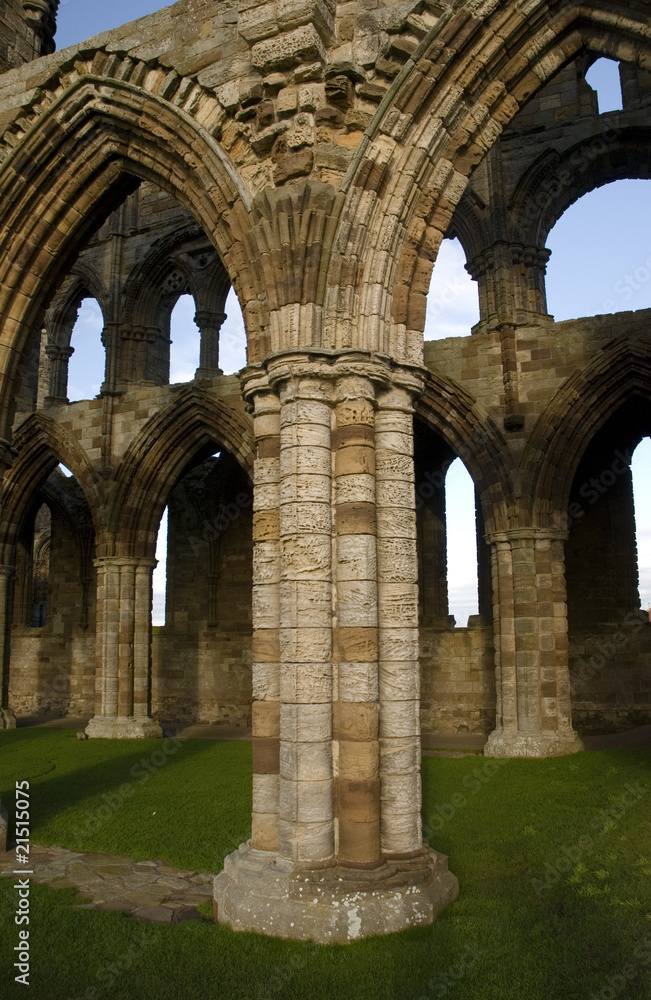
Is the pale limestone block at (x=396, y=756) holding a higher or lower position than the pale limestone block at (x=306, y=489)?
lower

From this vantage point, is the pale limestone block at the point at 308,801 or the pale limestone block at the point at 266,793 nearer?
the pale limestone block at the point at 308,801

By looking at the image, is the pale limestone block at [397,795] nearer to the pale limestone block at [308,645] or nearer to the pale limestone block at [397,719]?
the pale limestone block at [397,719]

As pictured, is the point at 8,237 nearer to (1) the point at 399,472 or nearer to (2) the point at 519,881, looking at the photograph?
(1) the point at 399,472

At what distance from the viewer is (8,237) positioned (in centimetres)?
704

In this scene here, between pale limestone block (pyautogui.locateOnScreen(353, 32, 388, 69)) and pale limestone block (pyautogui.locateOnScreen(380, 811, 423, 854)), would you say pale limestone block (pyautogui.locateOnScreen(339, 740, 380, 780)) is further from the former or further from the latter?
pale limestone block (pyautogui.locateOnScreen(353, 32, 388, 69))

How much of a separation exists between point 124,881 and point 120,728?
25.1 feet

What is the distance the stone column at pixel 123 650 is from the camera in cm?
1277

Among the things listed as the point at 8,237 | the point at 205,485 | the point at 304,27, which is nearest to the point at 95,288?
the point at 205,485

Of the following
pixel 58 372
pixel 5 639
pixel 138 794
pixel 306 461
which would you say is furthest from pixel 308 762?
pixel 58 372

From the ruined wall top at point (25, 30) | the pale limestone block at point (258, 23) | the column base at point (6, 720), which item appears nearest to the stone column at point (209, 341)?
the ruined wall top at point (25, 30)

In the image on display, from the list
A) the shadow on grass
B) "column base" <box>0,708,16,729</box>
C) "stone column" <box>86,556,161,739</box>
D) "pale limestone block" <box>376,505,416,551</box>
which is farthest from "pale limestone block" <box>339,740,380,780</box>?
"column base" <box>0,708,16,729</box>

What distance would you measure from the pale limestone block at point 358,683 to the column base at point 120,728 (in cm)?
894

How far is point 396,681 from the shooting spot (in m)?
4.63

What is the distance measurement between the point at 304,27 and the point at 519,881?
558cm
